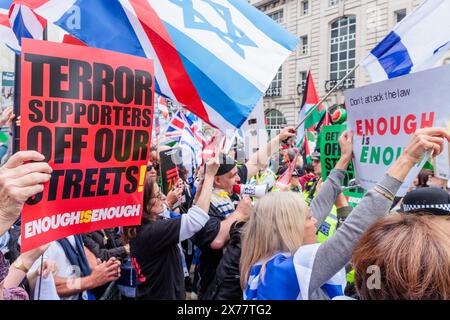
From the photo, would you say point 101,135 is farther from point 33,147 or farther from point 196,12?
point 196,12

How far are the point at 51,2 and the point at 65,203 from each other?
124 centimetres

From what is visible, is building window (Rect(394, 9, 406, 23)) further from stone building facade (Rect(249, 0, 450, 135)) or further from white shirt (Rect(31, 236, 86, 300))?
white shirt (Rect(31, 236, 86, 300))

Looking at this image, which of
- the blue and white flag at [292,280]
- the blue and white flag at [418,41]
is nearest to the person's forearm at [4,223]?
the blue and white flag at [292,280]

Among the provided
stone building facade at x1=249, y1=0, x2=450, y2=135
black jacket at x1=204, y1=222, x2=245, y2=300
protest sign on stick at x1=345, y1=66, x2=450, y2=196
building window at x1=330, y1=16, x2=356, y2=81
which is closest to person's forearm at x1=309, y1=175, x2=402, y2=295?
protest sign on stick at x1=345, y1=66, x2=450, y2=196

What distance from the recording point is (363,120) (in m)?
2.74

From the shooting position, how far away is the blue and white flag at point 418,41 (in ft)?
9.26

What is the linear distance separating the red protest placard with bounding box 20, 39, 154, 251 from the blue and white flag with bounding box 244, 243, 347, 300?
2.40 ft

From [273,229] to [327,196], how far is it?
84cm

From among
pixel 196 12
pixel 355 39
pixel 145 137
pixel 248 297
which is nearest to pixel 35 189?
pixel 145 137

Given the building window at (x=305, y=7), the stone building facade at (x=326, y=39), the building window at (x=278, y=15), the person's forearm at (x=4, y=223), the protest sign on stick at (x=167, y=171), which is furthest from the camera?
the building window at (x=278, y=15)

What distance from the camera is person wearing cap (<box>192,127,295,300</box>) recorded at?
279 cm

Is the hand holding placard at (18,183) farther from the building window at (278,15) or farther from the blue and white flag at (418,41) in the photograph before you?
the building window at (278,15)

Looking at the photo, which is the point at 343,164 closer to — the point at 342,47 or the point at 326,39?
the point at 342,47

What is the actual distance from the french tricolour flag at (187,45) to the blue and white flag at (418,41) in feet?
3.07
